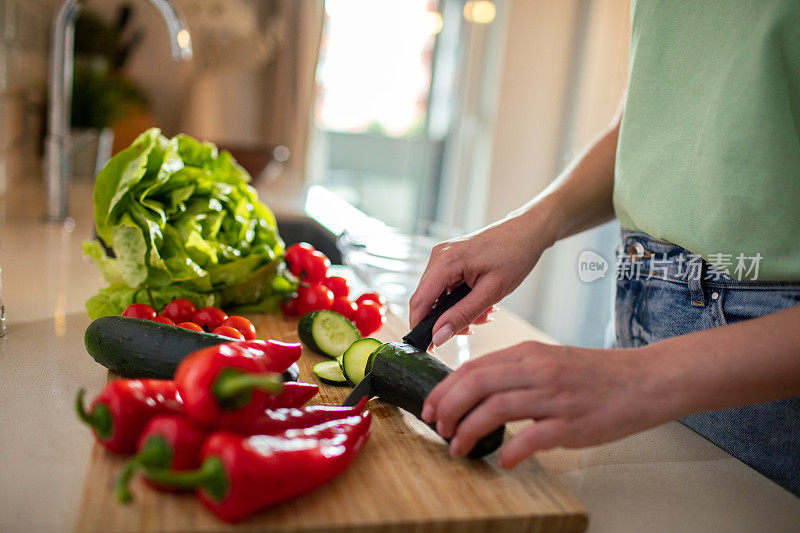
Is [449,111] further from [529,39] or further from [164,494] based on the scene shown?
[164,494]

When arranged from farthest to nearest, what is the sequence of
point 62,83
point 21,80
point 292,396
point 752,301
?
point 21,80
point 62,83
point 752,301
point 292,396

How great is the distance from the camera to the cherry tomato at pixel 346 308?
1229 millimetres

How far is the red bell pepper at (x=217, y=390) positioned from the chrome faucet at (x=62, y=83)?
1.30 meters

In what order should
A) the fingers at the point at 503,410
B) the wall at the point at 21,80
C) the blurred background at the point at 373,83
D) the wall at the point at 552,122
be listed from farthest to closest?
the wall at the point at 552,122 → the blurred background at the point at 373,83 → the wall at the point at 21,80 → the fingers at the point at 503,410

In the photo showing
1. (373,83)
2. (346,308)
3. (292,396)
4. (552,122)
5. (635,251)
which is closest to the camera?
(292,396)

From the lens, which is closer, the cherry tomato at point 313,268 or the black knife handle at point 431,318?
the black knife handle at point 431,318

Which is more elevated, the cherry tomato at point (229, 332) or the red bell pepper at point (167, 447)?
the red bell pepper at point (167, 447)

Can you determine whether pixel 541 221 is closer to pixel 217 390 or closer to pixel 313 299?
pixel 313 299

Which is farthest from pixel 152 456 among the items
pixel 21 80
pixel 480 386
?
pixel 21 80

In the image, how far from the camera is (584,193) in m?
1.17

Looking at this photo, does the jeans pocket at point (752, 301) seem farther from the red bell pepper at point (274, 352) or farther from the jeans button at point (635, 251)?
the red bell pepper at point (274, 352)

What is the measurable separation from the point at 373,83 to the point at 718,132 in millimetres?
4738

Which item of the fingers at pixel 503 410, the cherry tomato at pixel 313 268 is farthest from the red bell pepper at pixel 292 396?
the cherry tomato at pixel 313 268

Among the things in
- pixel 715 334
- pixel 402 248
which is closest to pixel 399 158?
pixel 402 248
